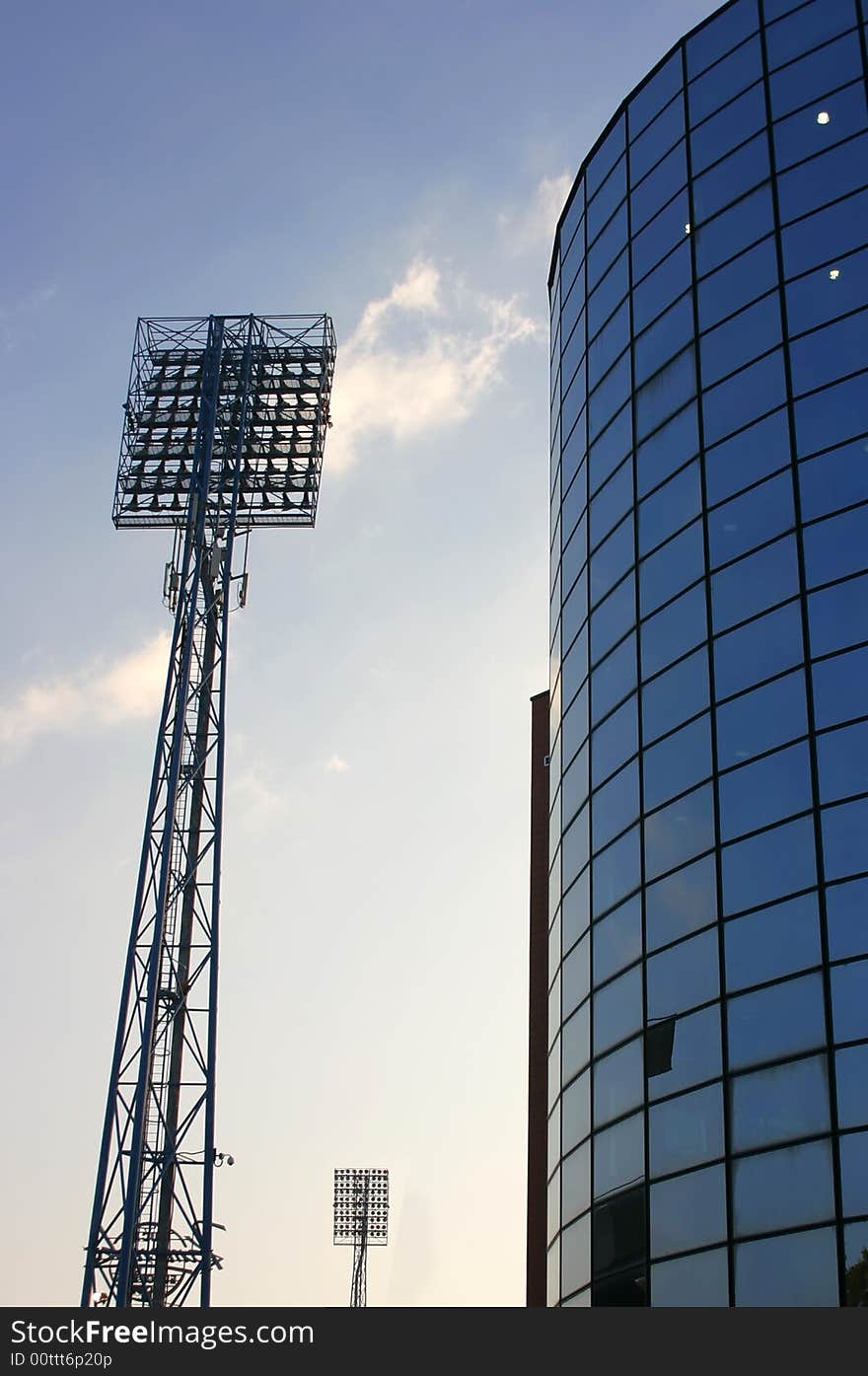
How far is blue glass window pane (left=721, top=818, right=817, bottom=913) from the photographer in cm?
2275

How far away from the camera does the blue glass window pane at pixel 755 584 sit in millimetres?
25156

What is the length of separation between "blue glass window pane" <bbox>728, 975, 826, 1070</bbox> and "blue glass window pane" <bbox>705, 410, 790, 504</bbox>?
363 inches

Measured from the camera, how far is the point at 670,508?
28547 mm

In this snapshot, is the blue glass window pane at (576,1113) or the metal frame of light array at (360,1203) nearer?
the blue glass window pane at (576,1113)

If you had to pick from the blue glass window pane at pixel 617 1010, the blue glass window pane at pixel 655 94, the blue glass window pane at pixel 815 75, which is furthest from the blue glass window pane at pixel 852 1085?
the blue glass window pane at pixel 655 94

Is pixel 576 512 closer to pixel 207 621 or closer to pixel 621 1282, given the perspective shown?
pixel 621 1282

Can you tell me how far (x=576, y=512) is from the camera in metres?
33.3

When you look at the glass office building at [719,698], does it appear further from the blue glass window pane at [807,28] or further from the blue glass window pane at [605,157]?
the blue glass window pane at [605,157]

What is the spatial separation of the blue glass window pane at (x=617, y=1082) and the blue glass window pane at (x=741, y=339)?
12.5 metres

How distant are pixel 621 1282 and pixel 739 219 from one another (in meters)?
19.5

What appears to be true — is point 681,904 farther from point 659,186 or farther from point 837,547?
point 659,186

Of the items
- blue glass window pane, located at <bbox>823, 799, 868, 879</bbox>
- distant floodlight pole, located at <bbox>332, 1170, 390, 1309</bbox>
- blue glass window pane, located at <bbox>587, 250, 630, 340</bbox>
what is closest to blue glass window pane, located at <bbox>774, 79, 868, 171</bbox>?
blue glass window pane, located at <bbox>587, 250, 630, 340</bbox>

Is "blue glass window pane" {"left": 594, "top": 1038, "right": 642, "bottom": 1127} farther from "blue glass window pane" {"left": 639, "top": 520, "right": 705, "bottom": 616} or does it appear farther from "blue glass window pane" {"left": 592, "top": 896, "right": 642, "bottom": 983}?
"blue glass window pane" {"left": 639, "top": 520, "right": 705, "bottom": 616}

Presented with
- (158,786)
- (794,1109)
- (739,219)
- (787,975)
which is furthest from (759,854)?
(158,786)
